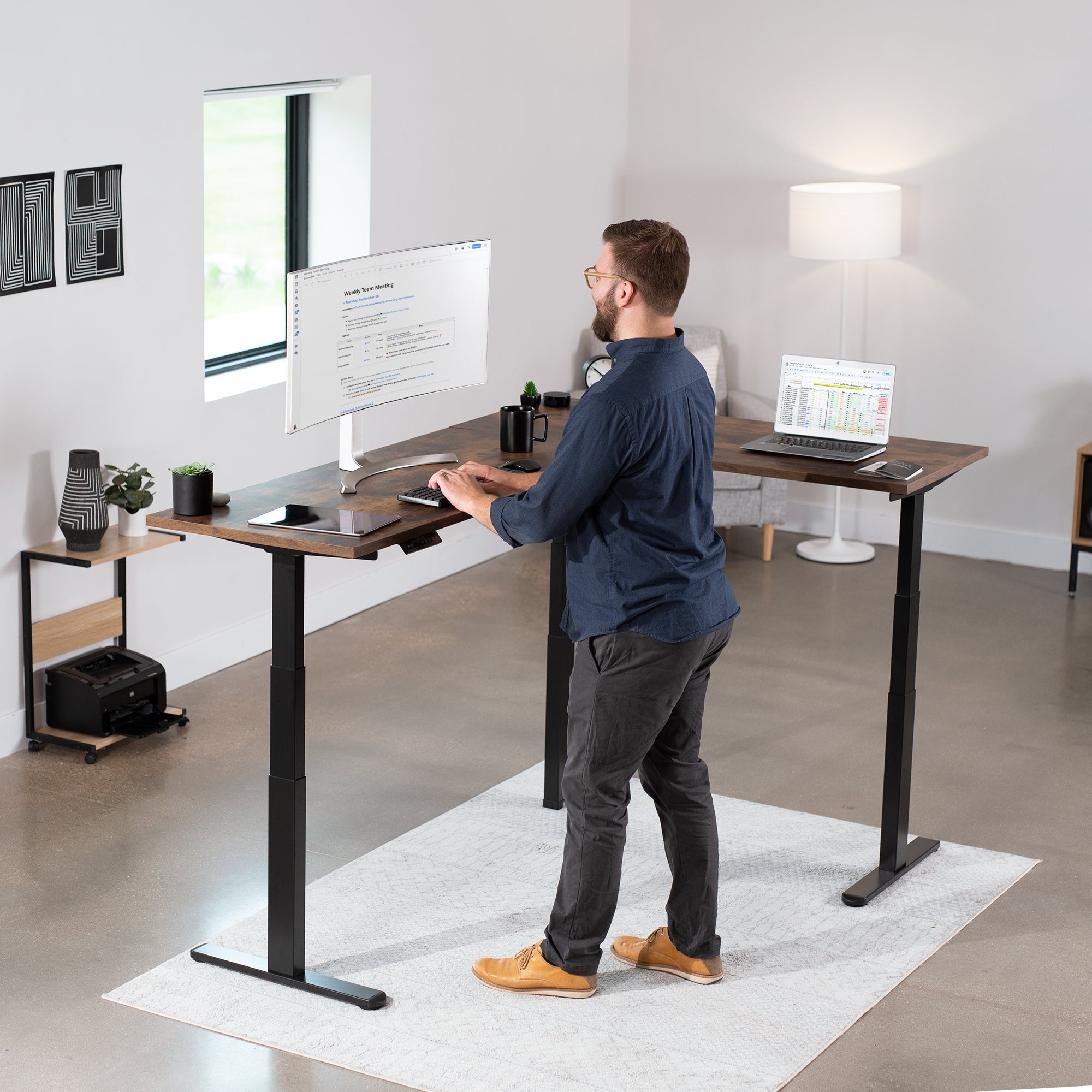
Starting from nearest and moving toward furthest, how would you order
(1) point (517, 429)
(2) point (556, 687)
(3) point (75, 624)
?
1. (1) point (517, 429)
2. (2) point (556, 687)
3. (3) point (75, 624)

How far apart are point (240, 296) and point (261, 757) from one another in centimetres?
179

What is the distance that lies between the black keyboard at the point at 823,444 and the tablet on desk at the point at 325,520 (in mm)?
1154

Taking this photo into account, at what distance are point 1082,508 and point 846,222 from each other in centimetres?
154

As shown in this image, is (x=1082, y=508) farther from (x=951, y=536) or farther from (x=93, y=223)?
(x=93, y=223)

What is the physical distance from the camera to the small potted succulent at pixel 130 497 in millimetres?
4750

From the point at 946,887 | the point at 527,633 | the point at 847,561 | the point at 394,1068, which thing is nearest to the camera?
the point at 394,1068

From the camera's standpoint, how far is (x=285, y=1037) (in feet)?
10.8

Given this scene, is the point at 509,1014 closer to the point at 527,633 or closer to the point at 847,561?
the point at 527,633

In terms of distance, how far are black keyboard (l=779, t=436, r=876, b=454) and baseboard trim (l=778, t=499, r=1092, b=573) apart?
10.0 feet

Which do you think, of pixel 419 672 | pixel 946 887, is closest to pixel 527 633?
pixel 419 672

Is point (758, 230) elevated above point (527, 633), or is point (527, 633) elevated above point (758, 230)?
point (758, 230)

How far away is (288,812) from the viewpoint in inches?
133

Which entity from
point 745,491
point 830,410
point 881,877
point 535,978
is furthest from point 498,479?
point 745,491

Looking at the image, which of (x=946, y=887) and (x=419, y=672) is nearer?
(x=946, y=887)
